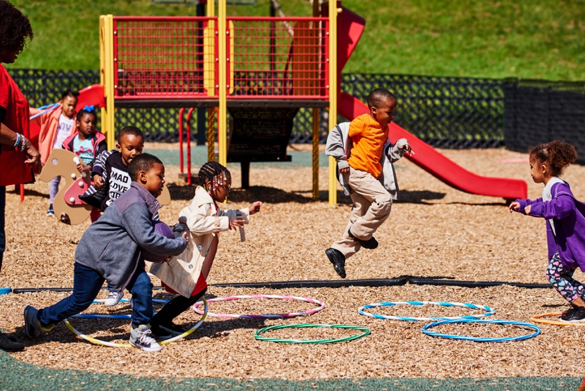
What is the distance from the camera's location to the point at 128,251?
5.60 m

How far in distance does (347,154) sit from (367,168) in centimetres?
30

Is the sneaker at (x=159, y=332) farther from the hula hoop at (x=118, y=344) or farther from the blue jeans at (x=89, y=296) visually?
the blue jeans at (x=89, y=296)

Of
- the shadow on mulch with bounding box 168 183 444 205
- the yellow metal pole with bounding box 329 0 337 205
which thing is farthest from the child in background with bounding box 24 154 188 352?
the shadow on mulch with bounding box 168 183 444 205

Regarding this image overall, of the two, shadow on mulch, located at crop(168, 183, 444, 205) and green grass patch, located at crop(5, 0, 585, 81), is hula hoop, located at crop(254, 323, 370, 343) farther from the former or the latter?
green grass patch, located at crop(5, 0, 585, 81)

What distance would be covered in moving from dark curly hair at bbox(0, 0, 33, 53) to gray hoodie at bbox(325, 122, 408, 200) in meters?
3.23

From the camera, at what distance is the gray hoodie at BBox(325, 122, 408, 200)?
7.99m

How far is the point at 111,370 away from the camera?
5328 mm

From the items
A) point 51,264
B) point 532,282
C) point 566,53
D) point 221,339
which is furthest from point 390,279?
point 566,53

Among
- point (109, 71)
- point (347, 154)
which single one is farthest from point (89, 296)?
point (109, 71)

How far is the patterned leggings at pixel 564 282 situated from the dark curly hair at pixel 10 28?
4188mm

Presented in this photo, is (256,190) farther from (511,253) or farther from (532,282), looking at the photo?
(532,282)

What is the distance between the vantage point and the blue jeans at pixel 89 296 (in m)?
5.66

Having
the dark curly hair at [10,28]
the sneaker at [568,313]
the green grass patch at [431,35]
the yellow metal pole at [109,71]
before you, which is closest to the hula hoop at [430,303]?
the sneaker at [568,313]

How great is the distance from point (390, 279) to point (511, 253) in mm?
2346
